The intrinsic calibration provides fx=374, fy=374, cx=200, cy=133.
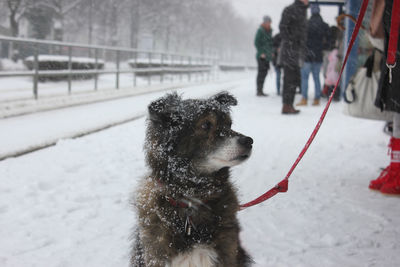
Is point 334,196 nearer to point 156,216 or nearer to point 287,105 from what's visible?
point 156,216

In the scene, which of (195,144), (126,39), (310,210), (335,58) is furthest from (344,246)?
(126,39)

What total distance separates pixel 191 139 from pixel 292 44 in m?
7.97

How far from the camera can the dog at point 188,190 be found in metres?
2.31

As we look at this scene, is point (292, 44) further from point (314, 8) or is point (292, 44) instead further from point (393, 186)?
point (393, 186)

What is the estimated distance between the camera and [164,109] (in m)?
2.55

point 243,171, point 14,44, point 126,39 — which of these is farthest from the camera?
point 126,39

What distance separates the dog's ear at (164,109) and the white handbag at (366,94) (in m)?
2.79

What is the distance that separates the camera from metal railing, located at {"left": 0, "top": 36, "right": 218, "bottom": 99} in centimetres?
986

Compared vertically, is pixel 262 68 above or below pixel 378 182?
above

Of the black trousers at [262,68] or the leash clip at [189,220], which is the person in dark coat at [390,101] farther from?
the black trousers at [262,68]

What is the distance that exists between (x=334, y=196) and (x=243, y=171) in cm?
144

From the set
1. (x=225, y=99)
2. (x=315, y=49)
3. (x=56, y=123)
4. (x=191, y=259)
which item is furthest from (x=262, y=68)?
(x=191, y=259)

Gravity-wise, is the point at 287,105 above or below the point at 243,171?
above

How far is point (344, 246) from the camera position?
3.25m
